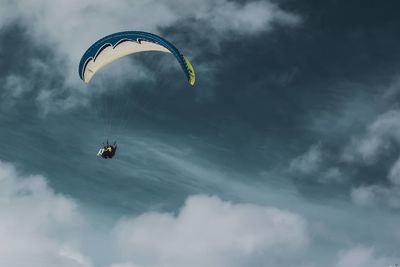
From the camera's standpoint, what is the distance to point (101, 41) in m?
42.7

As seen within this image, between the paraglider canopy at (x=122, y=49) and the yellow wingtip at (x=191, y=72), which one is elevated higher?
the paraglider canopy at (x=122, y=49)

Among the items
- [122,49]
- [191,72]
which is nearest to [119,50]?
[122,49]

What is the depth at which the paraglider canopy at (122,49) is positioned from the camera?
39.4 m

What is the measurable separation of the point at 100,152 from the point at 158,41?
11093 mm

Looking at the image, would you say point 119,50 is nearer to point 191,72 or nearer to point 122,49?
point 122,49

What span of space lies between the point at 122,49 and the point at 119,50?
34 centimetres

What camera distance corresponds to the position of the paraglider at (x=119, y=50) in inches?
1551

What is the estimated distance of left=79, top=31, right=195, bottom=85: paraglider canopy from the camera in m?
39.4

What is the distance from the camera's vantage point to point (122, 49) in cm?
4356

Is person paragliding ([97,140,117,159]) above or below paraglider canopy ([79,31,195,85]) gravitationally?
below

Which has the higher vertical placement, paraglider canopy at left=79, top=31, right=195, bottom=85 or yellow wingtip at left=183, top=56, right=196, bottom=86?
paraglider canopy at left=79, top=31, right=195, bottom=85

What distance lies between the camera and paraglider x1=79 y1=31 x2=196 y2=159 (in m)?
39.4

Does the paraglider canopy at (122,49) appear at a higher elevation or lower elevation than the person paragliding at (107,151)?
higher

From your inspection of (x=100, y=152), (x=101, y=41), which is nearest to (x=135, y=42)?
(x=101, y=41)
